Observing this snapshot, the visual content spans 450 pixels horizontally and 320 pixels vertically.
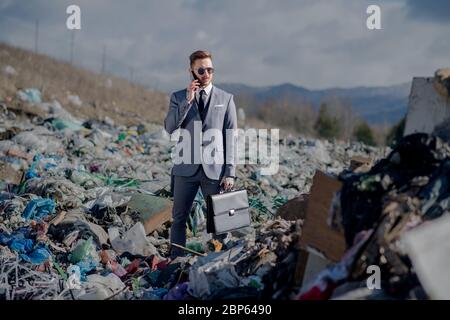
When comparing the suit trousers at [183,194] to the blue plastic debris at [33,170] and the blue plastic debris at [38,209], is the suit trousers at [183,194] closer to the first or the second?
the blue plastic debris at [38,209]

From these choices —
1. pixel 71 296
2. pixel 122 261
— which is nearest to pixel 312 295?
pixel 71 296

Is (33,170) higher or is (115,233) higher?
(33,170)

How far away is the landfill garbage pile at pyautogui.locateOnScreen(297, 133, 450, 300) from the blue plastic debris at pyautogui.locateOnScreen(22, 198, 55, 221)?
12.2 feet

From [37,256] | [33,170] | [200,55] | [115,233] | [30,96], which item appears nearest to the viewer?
[200,55]

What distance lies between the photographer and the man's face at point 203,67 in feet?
13.0

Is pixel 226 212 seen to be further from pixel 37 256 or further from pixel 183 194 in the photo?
pixel 37 256

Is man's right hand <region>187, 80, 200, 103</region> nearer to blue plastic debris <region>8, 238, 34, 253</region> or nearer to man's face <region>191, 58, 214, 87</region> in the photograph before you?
man's face <region>191, 58, 214, 87</region>

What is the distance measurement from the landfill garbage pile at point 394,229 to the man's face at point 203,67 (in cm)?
147

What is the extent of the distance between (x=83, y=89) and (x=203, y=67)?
25.3m

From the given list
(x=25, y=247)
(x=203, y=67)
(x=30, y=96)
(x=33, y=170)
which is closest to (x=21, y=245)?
(x=25, y=247)

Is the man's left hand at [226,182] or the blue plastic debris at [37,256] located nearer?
the man's left hand at [226,182]

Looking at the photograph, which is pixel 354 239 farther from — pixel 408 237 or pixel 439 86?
pixel 439 86

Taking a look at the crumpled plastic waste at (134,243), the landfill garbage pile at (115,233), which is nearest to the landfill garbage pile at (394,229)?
the landfill garbage pile at (115,233)

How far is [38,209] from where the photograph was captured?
224 inches
